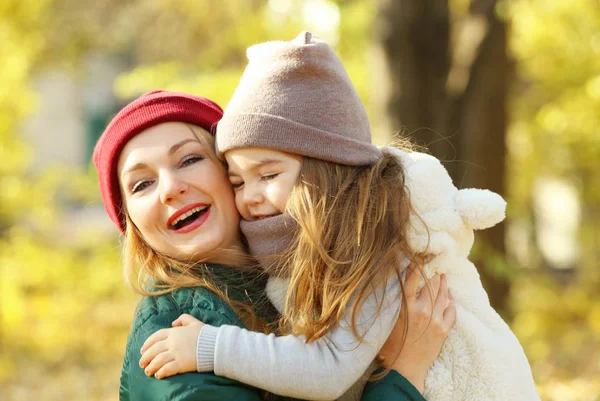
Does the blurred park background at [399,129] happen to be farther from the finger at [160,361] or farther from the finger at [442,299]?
the finger at [160,361]

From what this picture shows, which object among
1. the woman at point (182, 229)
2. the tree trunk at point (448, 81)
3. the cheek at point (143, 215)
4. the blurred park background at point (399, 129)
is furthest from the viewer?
the blurred park background at point (399, 129)

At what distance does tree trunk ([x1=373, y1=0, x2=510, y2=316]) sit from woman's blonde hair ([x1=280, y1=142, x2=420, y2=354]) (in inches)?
103

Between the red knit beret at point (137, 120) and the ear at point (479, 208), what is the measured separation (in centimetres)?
88

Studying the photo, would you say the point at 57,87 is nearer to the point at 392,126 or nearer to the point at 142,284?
the point at 392,126

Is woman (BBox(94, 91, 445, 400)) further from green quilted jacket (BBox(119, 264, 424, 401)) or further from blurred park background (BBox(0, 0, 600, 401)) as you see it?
blurred park background (BBox(0, 0, 600, 401))

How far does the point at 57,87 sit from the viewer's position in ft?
61.3

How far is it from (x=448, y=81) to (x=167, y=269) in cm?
364

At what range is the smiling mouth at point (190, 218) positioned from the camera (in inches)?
99.0

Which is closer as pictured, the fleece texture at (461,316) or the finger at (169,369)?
the finger at (169,369)

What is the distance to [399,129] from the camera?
17.2 ft

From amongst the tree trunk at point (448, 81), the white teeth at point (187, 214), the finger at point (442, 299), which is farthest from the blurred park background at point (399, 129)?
the white teeth at point (187, 214)

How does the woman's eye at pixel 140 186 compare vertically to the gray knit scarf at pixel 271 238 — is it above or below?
above

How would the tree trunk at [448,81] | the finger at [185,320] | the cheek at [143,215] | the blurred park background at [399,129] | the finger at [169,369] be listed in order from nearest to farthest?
1. the finger at [169,369]
2. the finger at [185,320]
3. the cheek at [143,215]
4. the tree trunk at [448,81]
5. the blurred park background at [399,129]

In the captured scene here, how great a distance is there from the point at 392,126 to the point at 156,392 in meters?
3.51
